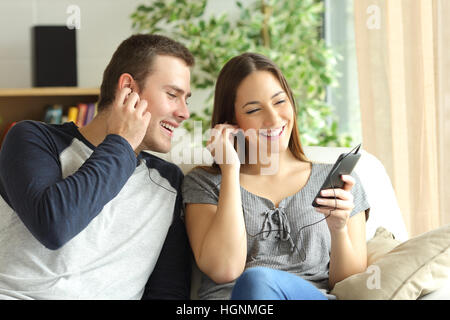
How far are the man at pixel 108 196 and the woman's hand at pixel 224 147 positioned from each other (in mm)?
118

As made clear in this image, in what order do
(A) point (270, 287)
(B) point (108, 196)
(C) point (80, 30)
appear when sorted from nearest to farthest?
(A) point (270, 287)
(B) point (108, 196)
(C) point (80, 30)

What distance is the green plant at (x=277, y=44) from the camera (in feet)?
10.8

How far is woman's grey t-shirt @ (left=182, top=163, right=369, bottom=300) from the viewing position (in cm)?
150

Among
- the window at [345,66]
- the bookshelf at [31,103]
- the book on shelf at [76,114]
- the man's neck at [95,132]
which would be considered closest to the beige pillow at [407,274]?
the man's neck at [95,132]

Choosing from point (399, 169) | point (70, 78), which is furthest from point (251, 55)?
point (70, 78)

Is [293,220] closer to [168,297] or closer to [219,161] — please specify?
[219,161]

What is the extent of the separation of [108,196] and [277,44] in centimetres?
235

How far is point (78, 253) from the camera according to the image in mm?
1380

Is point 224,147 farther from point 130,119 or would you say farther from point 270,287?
point 270,287

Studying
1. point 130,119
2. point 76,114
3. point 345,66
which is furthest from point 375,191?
point 76,114

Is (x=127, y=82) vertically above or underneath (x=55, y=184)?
above

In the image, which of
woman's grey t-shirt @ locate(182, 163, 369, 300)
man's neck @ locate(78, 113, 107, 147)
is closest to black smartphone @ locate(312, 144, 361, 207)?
woman's grey t-shirt @ locate(182, 163, 369, 300)

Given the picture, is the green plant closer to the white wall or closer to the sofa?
the white wall

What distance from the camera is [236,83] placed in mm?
1663
